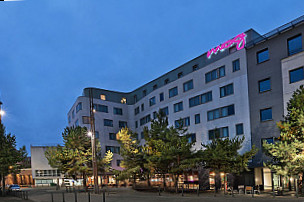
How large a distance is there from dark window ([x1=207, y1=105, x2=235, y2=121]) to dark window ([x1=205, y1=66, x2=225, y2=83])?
4.87 metres

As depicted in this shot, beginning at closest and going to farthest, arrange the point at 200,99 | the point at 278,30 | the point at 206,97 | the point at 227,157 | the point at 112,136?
the point at 227,157 < the point at 278,30 < the point at 206,97 < the point at 200,99 < the point at 112,136

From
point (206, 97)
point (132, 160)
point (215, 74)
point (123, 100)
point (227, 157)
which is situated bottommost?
point (132, 160)

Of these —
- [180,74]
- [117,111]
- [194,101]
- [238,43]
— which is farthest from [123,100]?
[238,43]

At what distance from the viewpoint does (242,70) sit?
34.2 meters

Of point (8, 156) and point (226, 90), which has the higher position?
point (226, 90)

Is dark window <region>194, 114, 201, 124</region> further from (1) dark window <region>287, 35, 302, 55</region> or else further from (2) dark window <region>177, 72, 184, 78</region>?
(1) dark window <region>287, 35, 302, 55</region>

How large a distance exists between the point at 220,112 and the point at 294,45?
13037mm

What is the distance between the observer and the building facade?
29.5 metres

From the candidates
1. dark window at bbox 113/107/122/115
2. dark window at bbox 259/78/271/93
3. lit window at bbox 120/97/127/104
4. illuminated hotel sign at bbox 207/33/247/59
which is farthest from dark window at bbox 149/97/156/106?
dark window at bbox 259/78/271/93

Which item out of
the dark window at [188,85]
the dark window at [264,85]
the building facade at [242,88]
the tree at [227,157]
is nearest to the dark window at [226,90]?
the building facade at [242,88]

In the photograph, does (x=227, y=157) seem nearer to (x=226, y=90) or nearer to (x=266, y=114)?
(x=266, y=114)

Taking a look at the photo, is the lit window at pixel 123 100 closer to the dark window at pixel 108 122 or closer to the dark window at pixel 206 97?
the dark window at pixel 108 122

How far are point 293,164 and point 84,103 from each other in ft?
145

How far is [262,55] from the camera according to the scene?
32344 millimetres
